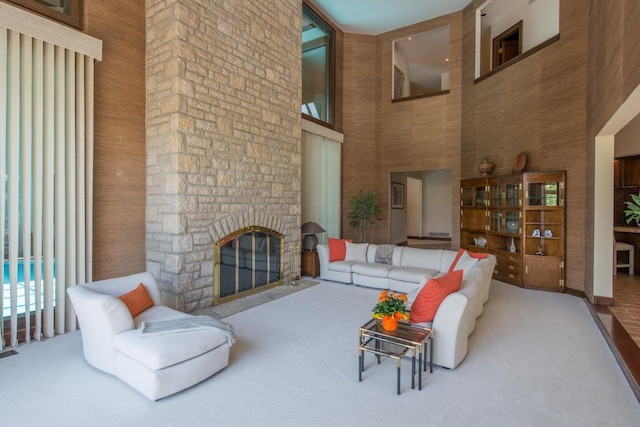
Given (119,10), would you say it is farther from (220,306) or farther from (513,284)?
(513,284)

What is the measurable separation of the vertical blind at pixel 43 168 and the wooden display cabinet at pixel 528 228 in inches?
247

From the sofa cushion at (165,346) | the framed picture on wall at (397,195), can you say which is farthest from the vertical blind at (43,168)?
the framed picture on wall at (397,195)

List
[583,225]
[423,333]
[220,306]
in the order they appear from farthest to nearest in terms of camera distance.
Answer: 1. [583,225]
2. [220,306]
3. [423,333]

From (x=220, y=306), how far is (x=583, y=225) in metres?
5.52

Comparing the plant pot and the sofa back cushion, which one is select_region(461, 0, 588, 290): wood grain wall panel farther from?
the plant pot

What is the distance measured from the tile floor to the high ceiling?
628 centimetres

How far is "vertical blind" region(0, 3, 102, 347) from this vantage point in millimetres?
3234

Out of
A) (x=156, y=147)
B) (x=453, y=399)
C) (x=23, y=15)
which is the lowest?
(x=453, y=399)

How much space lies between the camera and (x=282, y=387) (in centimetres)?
261

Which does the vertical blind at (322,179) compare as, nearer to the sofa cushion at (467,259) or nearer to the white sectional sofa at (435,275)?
the white sectional sofa at (435,275)

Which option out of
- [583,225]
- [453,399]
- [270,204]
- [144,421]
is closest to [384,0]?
[270,204]

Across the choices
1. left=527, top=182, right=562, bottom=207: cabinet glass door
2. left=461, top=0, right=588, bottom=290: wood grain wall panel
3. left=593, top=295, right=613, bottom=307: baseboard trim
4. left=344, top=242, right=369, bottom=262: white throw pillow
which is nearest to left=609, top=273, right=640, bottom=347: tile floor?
left=593, top=295, right=613, bottom=307: baseboard trim

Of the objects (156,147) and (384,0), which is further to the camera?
(384,0)

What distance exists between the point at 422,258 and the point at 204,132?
3954 mm
